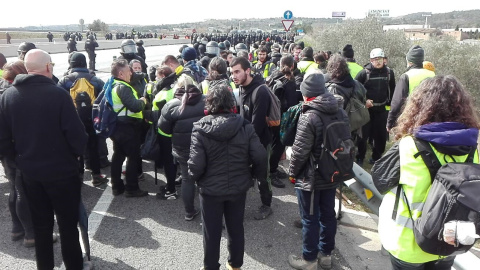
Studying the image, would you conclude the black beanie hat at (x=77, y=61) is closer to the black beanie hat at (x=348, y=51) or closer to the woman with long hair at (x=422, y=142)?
the woman with long hair at (x=422, y=142)

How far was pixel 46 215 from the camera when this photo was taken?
3129 millimetres

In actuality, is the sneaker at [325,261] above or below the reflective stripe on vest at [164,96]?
below

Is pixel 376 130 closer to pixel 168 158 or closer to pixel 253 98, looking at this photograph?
pixel 253 98

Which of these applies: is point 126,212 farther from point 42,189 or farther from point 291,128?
point 291,128

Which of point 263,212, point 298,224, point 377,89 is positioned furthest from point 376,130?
point 263,212

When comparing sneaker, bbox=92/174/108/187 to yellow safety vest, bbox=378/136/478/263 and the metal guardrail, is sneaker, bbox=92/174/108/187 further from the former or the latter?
yellow safety vest, bbox=378/136/478/263

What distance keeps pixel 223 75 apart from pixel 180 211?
1.92m

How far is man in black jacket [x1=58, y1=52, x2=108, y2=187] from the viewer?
5.27 meters

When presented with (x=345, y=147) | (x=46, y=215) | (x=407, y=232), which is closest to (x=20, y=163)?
(x=46, y=215)

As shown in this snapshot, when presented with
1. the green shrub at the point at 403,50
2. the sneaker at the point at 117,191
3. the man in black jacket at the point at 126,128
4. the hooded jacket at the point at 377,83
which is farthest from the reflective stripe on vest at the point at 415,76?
the green shrub at the point at 403,50

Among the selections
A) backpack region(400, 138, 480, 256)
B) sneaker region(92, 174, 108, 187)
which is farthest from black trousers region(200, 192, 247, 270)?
Result: sneaker region(92, 174, 108, 187)

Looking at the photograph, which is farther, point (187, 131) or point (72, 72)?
point (72, 72)

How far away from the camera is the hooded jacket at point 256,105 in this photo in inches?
170

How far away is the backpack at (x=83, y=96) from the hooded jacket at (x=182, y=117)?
1641 millimetres
